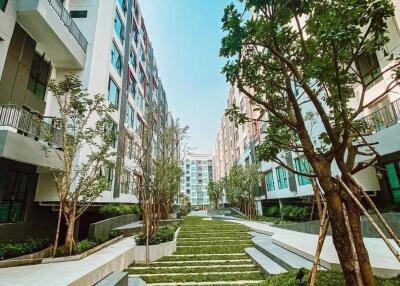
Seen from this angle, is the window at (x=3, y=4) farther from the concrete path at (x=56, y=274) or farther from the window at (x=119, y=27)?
the concrete path at (x=56, y=274)

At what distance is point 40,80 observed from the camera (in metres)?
11.5

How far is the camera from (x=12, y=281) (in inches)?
203

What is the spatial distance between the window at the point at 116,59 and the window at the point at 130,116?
3.23 m

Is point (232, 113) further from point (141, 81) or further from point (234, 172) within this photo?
point (234, 172)

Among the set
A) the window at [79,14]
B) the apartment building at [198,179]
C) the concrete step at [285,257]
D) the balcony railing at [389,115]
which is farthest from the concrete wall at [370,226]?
the apartment building at [198,179]

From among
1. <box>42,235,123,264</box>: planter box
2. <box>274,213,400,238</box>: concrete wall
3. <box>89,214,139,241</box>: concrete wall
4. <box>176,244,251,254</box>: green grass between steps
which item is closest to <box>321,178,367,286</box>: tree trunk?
<box>274,213,400,238</box>: concrete wall

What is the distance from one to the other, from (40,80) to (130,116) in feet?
27.2

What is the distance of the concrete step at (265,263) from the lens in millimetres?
6070

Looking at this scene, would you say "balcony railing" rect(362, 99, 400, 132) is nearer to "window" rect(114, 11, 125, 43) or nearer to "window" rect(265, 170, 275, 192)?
"window" rect(265, 170, 275, 192)

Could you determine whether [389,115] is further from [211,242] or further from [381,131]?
[211,242]

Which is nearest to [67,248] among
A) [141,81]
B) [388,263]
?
[388,263]

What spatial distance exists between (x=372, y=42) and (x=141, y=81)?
22264 mm

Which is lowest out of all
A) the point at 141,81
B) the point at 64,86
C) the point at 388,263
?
the point at 388,263

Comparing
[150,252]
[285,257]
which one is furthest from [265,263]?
[150,252]
